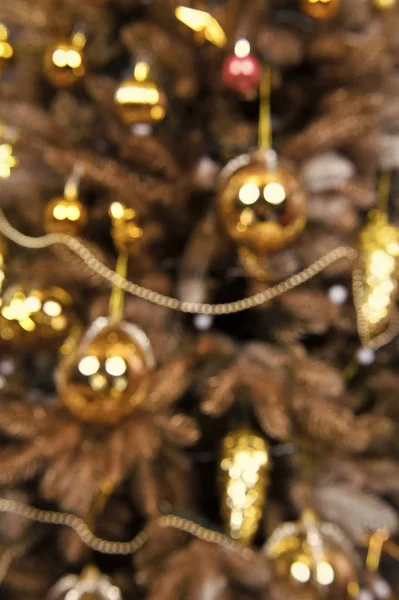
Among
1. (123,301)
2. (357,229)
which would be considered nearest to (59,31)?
(123,301)

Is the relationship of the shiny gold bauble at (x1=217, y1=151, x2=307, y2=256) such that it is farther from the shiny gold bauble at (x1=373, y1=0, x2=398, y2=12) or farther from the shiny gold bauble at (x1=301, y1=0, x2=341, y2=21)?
the shiny gold bauble at (x1=373, y1=0, x2=398, y2=12)

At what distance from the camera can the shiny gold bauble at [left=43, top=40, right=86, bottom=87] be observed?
676mm

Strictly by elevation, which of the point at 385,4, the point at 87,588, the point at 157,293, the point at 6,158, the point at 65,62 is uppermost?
the point at 385,4

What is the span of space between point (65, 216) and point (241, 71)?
0.88 feet

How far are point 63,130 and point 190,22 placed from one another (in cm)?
21

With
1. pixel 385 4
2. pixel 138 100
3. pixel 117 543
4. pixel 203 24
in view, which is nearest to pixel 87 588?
pixel 117 543

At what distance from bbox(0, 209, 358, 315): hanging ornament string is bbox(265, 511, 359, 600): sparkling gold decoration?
29cm

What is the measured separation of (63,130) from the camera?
2.35 feet

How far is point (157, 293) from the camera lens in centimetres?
69

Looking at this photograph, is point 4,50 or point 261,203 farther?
point 4,50

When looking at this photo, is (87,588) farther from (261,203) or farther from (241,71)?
(241,71)

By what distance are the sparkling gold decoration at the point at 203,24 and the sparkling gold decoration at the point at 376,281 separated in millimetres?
318

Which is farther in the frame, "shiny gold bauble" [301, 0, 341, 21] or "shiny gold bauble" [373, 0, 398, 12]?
"shiny gold bauble" [373, 0, 398, 12]

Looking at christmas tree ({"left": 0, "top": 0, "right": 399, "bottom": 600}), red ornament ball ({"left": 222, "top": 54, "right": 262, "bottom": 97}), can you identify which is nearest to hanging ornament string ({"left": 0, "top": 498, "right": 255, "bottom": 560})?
christmas tree ({"left": 0, "top": 0, "right": 399, "bottom": 600})
